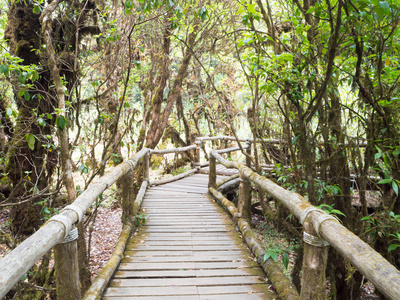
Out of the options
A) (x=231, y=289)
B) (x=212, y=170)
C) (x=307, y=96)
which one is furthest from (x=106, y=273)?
(x=212, y=170)

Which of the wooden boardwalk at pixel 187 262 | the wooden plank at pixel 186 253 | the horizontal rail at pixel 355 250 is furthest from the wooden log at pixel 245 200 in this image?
the horizontal rail at pixel 355 250

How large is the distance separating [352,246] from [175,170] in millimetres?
10100

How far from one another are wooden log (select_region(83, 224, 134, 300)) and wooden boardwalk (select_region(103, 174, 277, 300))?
0.26 ft

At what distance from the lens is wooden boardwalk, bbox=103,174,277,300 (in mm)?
2855

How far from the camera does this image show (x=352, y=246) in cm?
167

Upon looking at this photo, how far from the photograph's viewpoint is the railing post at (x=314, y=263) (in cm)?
214

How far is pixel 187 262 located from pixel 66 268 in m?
1.72

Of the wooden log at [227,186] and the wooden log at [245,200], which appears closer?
the wooden log at [245,200]

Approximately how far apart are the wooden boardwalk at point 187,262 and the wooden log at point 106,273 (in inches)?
3.1

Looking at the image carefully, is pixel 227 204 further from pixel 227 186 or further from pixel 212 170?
pixel 227 186

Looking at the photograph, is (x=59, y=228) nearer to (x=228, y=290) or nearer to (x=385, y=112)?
(x=228, y=290)

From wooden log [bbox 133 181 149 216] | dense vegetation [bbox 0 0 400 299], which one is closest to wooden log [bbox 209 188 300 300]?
dense vegetation [bbox 0 0 400 299]

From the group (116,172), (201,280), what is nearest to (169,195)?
(116,172)

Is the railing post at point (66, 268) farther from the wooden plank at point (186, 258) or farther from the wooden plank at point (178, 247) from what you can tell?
the wooden plank at point (178, 247)
